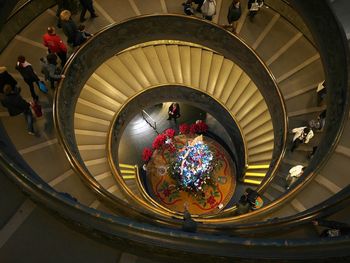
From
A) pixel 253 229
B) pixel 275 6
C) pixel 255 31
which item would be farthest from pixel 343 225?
pixel 275 6

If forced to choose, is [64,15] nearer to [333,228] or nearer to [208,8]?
[208,8]

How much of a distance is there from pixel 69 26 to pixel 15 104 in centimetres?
217

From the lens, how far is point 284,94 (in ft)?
28.7

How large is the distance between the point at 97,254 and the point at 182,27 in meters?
6.69

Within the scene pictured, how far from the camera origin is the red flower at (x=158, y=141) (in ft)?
40.3

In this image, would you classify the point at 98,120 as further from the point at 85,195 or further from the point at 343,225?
the point at 343,225

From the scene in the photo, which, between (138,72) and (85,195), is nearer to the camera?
(85,195)

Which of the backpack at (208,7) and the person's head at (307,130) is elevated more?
the backpack at (208,7)

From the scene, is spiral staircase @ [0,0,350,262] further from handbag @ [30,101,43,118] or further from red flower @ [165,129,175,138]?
red flower @ [165,129,175,138]

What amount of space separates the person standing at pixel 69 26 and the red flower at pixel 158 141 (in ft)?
17.8

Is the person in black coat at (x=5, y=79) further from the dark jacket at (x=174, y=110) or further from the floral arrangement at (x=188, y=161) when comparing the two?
the dark jacket at (x=174, y=110)

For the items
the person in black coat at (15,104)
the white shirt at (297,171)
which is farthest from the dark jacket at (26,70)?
the white shirt at (297,171)

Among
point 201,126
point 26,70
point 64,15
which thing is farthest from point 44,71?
point 201,126

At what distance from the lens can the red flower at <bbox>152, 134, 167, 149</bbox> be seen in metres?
12.3
